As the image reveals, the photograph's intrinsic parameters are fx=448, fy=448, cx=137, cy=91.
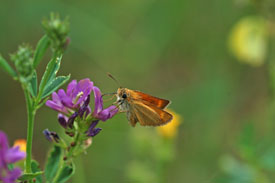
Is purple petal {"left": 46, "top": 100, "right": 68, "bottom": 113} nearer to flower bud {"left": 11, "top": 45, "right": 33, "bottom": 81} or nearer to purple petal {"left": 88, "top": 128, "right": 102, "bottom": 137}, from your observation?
purple petal {"left": 88, "top": 128, "right": 102, "bottom": 137}

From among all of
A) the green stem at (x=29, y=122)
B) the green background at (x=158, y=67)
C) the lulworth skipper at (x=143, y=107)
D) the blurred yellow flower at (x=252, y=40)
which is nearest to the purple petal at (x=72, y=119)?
the green stem at (x=29, y=122)

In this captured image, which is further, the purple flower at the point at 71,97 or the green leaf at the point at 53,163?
the green leaf at the point at 53,163

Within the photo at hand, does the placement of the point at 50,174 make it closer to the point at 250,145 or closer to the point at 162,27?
the point at 250,145

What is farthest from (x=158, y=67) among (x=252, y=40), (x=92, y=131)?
(x=92, y=131)

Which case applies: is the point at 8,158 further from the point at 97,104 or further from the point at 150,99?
the point at 150,99

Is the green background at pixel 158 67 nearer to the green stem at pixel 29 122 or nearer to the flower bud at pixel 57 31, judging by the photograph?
the green stem at pixel 29 122

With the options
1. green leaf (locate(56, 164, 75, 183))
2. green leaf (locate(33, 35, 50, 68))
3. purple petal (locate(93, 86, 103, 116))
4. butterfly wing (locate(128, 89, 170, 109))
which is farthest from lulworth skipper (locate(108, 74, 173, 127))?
green leaf (locate(33, 35, 50, 68))

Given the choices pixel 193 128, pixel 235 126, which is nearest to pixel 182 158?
pixel 193 128
